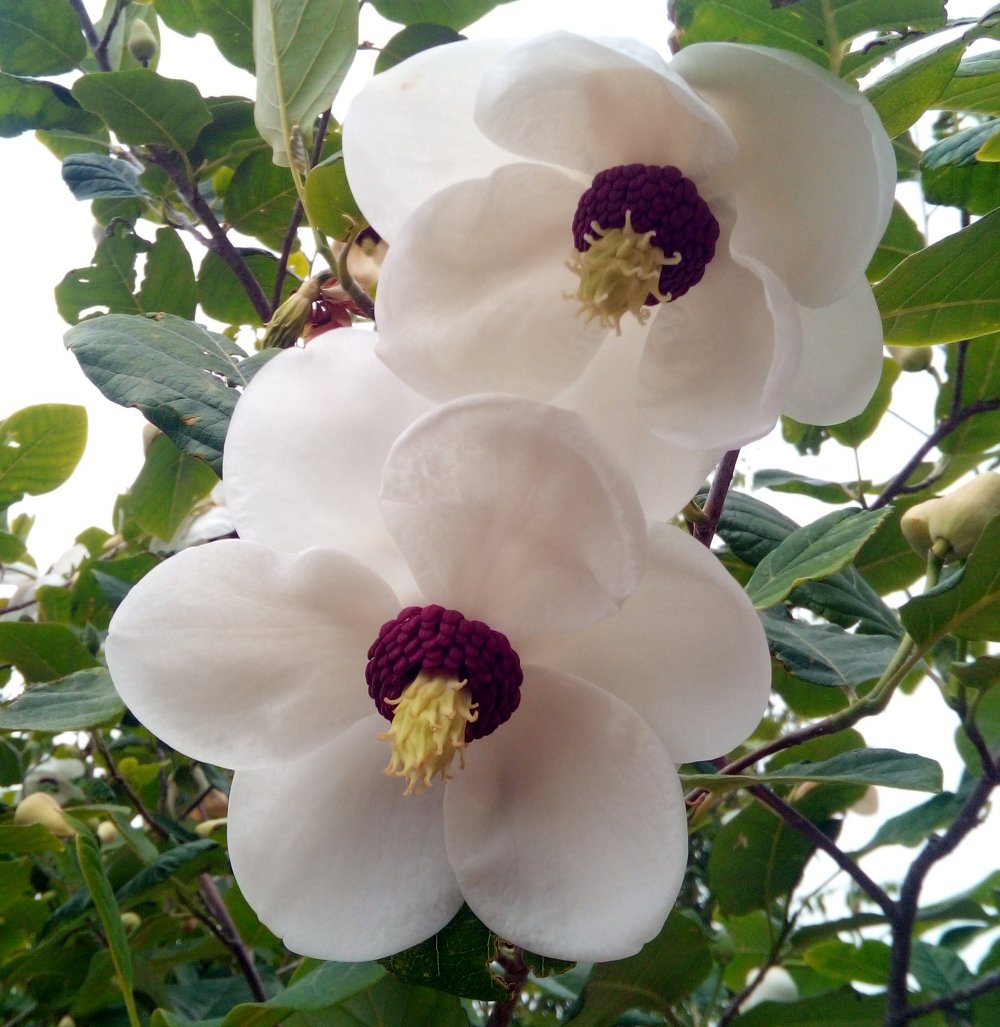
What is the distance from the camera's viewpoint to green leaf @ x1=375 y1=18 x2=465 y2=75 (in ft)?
3.06

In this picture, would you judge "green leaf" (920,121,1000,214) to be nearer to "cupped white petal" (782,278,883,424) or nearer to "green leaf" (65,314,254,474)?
"cupped white petal" (782,278,883,424)

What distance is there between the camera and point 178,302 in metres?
1.18

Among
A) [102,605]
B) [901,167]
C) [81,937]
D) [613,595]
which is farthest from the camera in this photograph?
[102,605]

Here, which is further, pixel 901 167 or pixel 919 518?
pixel 901 167

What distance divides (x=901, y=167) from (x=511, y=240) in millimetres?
596

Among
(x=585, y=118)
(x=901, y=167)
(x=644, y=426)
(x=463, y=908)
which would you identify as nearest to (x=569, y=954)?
(x=463, y=908)

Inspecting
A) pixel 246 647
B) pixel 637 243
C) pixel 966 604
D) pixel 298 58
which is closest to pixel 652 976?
pixel 966 604

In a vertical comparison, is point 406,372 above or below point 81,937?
above

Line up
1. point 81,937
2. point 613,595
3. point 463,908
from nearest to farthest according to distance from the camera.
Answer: point 613,595, point 463,908, point 81,937

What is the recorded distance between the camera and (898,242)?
941mm

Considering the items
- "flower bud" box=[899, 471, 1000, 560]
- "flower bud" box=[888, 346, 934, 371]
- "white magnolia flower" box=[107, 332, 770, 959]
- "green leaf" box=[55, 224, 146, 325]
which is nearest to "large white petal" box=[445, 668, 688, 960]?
"white magnolia flower" box=[107, 332, 770, 959]

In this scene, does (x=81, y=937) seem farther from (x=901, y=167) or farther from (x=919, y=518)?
(x=901, y=167)

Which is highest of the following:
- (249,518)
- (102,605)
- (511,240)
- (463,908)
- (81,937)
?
(511,240)

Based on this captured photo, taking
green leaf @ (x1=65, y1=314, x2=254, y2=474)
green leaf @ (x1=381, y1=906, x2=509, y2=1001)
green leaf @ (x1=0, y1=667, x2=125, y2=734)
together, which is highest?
green leaf @ (x1=65, y1=314, x2=254, y2=474)
